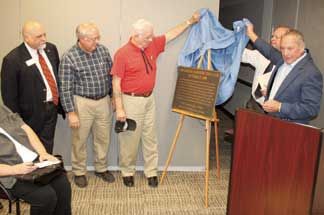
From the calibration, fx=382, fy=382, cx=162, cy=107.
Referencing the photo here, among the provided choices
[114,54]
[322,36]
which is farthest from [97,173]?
[322,36]

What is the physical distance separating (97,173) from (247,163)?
191 centimetres

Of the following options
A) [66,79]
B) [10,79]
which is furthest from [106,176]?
[10,79]

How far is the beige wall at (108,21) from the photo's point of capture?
3.68 meters

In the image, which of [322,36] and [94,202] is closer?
[94,202]

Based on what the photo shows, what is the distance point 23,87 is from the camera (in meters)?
3.17

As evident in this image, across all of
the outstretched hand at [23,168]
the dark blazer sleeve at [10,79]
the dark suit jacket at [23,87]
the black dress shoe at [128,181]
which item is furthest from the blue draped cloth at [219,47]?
the outstretched hand at [23,168]

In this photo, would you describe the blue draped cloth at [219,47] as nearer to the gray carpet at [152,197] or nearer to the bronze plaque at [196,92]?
the bronze plaque at [196,92]

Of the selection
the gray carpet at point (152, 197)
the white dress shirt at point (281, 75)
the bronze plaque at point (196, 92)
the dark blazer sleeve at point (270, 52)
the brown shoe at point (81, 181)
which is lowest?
the gray carpet at point (152, 197)

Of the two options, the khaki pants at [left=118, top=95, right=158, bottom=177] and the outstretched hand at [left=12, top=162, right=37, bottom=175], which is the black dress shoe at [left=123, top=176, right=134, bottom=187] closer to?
the khaki pants at [left=118, top=95, right=158, bottom=177]

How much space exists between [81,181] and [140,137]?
72cm

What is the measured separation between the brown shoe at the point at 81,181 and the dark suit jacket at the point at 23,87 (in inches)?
29.0

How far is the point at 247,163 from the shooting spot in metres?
2.49

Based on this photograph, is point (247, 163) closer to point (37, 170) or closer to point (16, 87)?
point (37, 170)

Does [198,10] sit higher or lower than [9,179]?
higher
